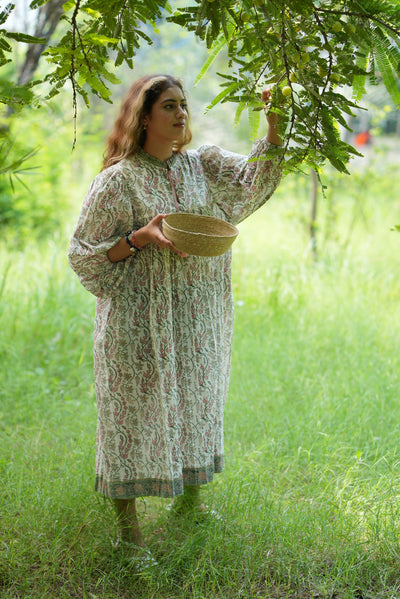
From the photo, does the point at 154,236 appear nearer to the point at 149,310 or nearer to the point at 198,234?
the point at 198,234

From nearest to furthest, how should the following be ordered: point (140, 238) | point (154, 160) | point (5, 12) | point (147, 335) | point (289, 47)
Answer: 1. point (5, 12)
2. point (289, 47)
3. point (140, 238)
4. point (147, 335)
5. point (154, 160)

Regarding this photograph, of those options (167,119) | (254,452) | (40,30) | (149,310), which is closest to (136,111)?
(167,119)

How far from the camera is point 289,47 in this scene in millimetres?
1844

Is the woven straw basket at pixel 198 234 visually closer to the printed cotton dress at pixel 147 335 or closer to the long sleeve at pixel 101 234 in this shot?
the printed cotton dress at pixel 147 335

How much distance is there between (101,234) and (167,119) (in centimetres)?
50

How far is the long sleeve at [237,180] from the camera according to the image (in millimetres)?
2418

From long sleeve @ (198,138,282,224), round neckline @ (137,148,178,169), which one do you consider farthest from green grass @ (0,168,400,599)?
round neckline @ (137,148,178,169)

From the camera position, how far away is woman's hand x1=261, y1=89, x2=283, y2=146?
2076 mm

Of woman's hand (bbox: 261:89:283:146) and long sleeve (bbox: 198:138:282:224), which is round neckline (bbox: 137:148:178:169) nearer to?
long sleeve (bbox: 198:138:282:224)

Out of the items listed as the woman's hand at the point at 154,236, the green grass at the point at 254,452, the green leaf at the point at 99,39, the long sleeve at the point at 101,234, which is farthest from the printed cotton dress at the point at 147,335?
the green leaf at the point at 99,39

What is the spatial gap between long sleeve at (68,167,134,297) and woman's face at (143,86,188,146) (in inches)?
8.7

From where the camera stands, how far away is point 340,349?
445cm

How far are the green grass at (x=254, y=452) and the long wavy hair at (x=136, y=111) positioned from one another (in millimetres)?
1414

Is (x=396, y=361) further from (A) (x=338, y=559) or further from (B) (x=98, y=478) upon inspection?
(B) (x=98, y=478)
